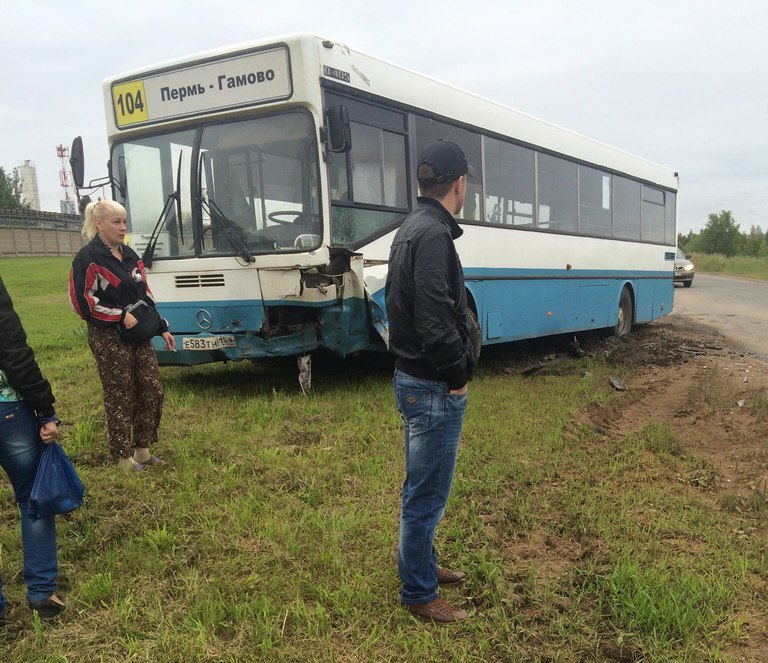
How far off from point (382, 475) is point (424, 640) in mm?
1801

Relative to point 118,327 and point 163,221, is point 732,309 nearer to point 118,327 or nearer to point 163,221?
point 163,221

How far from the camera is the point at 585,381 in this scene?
314 inches

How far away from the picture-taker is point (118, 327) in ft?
14.4

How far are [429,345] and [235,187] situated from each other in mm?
4390

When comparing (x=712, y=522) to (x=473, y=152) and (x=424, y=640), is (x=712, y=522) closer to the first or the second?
(x=424, y=640)

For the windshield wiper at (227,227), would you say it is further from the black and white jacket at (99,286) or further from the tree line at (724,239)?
the tree line at (724,239)

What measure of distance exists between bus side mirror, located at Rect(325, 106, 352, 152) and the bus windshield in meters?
0.19

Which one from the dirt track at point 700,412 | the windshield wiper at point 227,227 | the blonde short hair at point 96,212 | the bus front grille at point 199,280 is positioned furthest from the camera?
the bus front grille at point 199,280

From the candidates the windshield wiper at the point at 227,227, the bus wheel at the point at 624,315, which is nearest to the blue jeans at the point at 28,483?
the windshield wiper at the point at 227,227

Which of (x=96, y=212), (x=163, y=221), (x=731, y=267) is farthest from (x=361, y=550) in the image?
(x=731, y=267)

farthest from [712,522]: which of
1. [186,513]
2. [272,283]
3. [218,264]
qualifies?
[218,264]

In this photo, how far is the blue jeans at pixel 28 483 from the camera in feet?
9.10

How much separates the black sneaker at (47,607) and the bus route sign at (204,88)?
15.1ft

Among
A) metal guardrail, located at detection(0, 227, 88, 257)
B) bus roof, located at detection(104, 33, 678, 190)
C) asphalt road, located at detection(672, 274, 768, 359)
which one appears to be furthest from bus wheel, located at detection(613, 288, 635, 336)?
metal guardrail, located at detection(0, 227, 88, 257)
